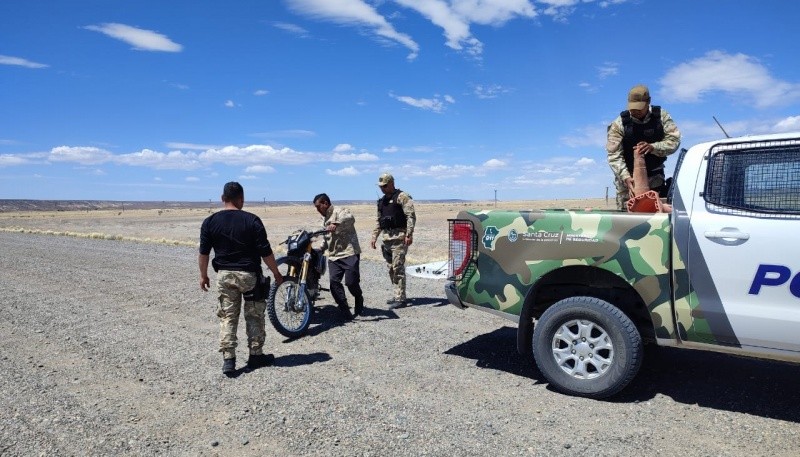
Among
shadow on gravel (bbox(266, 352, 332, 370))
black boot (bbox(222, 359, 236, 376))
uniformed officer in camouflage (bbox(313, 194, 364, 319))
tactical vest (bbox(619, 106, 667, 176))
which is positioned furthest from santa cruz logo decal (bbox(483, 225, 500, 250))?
uniformed officer in camouflage (bbox(313, 194, 364, 319))

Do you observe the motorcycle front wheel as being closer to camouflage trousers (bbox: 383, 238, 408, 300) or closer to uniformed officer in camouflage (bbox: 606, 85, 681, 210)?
camouflage trousers (bbox: 383, 238, 408, 300)

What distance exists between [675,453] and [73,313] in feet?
25.9

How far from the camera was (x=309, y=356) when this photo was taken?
583 centimetres

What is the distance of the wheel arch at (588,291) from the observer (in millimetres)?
4500

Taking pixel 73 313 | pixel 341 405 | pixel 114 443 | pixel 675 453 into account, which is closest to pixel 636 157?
pixel 675 453

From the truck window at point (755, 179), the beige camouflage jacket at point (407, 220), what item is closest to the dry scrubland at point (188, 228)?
the beige camouflage jacket at point (407, 220)

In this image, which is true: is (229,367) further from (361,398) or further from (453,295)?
(453,295)

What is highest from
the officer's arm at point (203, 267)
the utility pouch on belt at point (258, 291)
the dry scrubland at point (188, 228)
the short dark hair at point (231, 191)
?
the short dark hair at point (231, 191)

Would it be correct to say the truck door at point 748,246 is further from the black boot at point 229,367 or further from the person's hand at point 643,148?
the black boot at point 229,367

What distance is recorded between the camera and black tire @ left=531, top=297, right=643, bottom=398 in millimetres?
4250

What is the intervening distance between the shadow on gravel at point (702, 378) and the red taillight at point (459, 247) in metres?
1.05

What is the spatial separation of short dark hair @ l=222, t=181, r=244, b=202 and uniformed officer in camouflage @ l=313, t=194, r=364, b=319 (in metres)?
2.09

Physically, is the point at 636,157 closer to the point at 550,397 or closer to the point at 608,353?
the point at 608,353

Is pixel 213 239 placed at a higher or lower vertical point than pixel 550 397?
higher
